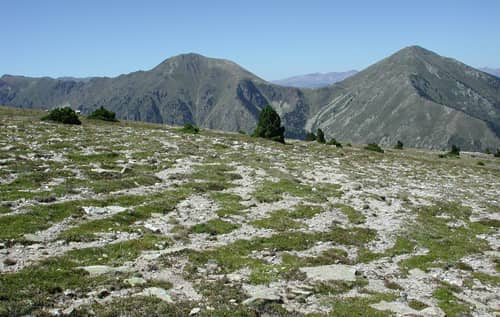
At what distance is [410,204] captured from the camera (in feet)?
108

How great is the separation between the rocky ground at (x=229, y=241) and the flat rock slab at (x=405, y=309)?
0.23 ft

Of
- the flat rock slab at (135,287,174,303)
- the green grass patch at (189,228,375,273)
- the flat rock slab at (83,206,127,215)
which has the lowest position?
the green grass patch at (189,228,375,273)

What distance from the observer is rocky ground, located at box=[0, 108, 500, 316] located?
14070 millimetres

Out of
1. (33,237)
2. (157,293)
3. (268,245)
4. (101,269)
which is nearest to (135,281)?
(157,293)

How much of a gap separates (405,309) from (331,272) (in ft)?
11.8

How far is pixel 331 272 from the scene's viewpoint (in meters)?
17.3

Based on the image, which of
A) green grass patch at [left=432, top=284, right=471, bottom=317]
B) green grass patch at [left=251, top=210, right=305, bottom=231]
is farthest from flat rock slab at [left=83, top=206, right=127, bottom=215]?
green grass patch at [left=432, top=284, right=471, bottom=317]

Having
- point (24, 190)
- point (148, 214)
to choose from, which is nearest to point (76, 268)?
point (148, 214)

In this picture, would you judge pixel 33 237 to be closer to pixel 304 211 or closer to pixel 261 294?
pixel 261 294

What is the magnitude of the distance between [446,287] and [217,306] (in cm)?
927

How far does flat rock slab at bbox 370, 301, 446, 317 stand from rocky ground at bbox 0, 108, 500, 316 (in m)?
0.07

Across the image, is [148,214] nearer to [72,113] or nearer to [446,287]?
[446,287]

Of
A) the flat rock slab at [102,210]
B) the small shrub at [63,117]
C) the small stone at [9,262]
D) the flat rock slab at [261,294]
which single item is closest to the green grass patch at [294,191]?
the flat rock slab at [102,210]

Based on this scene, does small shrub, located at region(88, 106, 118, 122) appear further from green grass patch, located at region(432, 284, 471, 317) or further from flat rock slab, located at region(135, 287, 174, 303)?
green grass patch, located at region(432, 284, 471, 317)
